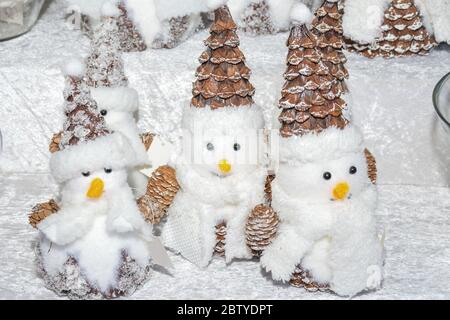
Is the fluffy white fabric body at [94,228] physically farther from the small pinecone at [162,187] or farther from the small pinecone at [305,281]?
the small pinecone at [305,281]

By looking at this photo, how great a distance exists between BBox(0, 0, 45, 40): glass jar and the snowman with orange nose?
1.69 ft

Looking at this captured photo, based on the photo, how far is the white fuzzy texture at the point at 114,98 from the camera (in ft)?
4.24

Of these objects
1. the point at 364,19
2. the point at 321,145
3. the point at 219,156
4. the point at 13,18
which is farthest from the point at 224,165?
the point at 13,18

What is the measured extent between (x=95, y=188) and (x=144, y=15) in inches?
16.5

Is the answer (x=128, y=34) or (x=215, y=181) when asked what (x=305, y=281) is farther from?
(x=128, y=34)

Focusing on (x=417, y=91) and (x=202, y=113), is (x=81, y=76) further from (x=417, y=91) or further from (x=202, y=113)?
(x=417, y=91)

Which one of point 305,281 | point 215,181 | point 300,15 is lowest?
point 305,281

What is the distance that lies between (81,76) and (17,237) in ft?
1.06

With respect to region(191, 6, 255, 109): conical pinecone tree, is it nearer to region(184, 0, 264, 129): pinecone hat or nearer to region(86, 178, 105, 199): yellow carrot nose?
region(184, 0, 264, 129): pinecone hat

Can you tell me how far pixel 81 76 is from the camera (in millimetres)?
1153

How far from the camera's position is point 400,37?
1.53m

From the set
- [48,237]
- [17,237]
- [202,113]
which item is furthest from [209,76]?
[17,237]

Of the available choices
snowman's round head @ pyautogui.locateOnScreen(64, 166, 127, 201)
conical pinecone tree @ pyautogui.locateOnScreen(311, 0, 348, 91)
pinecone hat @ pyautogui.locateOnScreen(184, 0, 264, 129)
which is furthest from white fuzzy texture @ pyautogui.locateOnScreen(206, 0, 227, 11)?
snowman's round head @ pyautogui.locateOnScreen(64, 166, 127, 201)

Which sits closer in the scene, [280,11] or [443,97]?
[443,97]
